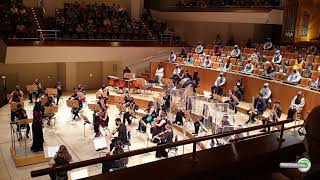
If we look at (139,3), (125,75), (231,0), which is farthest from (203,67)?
(139,3)

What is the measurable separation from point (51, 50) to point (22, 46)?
1.28 meters

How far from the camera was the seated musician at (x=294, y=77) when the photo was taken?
37.4 ft

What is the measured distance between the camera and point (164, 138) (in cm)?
870

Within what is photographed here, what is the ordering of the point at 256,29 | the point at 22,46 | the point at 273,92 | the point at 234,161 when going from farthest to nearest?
the point at 256,29 → the point at 22,46 → the point at 273,92 → the point at 234,161

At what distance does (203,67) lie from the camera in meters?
15.3

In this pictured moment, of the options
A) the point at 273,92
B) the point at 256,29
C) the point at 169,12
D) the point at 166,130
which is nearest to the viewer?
the point at 166,130

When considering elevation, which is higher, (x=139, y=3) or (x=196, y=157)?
(x=139, y=3)

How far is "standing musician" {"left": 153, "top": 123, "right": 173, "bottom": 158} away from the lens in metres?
8.69

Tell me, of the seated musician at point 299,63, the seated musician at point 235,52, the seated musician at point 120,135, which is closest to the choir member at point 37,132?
the seated musician at point 120,135

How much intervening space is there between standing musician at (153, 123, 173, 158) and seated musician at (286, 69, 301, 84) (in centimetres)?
523

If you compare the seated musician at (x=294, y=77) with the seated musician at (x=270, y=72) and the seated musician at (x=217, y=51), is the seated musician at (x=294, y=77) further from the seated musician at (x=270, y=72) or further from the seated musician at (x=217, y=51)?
the seated musician at (x=217, y=51)

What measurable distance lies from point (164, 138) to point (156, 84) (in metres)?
7.13

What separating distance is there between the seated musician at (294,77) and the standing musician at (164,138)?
5.23 m

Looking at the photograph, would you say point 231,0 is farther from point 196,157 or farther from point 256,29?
point 196,157
